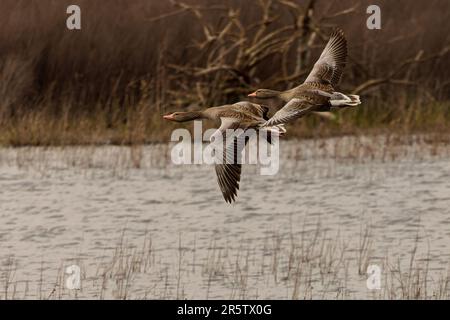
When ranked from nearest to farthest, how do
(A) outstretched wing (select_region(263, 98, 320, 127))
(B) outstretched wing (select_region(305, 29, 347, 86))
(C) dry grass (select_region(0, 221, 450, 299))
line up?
(A) outstretched wing (select_region(263, 98, 320, 127)), (B) outstretched wing (select_region(305, 29, 347, 86)), (C) dry grass (select_region(0, 221, 450, 299))

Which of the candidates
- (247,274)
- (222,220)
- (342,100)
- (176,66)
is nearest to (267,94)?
(342,100)

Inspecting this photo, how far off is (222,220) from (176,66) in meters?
3.70

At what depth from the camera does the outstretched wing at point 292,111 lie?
6.05 m

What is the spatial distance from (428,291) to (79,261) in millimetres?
2833

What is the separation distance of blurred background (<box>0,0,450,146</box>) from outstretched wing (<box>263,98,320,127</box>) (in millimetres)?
10090

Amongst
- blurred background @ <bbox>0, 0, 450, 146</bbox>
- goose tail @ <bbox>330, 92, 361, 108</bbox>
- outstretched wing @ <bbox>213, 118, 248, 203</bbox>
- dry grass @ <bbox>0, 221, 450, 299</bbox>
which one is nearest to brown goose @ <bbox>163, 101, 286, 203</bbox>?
outstretched wing @ <bbox>213, 118, 248, 203</bbox>

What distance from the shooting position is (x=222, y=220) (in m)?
13.9

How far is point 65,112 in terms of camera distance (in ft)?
55.2

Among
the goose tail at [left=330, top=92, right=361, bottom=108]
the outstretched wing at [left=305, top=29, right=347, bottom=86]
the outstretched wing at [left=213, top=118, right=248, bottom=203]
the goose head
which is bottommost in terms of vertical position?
the outstretched wing at [left=213, top=118, right=248, bottom=203]

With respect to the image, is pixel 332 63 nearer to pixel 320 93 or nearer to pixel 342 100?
pixel 320 93

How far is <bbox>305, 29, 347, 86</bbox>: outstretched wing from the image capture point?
6.56 meters

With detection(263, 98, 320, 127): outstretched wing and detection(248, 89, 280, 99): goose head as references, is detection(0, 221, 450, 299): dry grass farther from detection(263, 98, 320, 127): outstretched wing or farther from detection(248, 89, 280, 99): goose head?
detection(263, 98, 320, 127): outstretched wing

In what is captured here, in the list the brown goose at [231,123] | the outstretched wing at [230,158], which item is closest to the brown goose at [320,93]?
the brown goose at [231,123]
